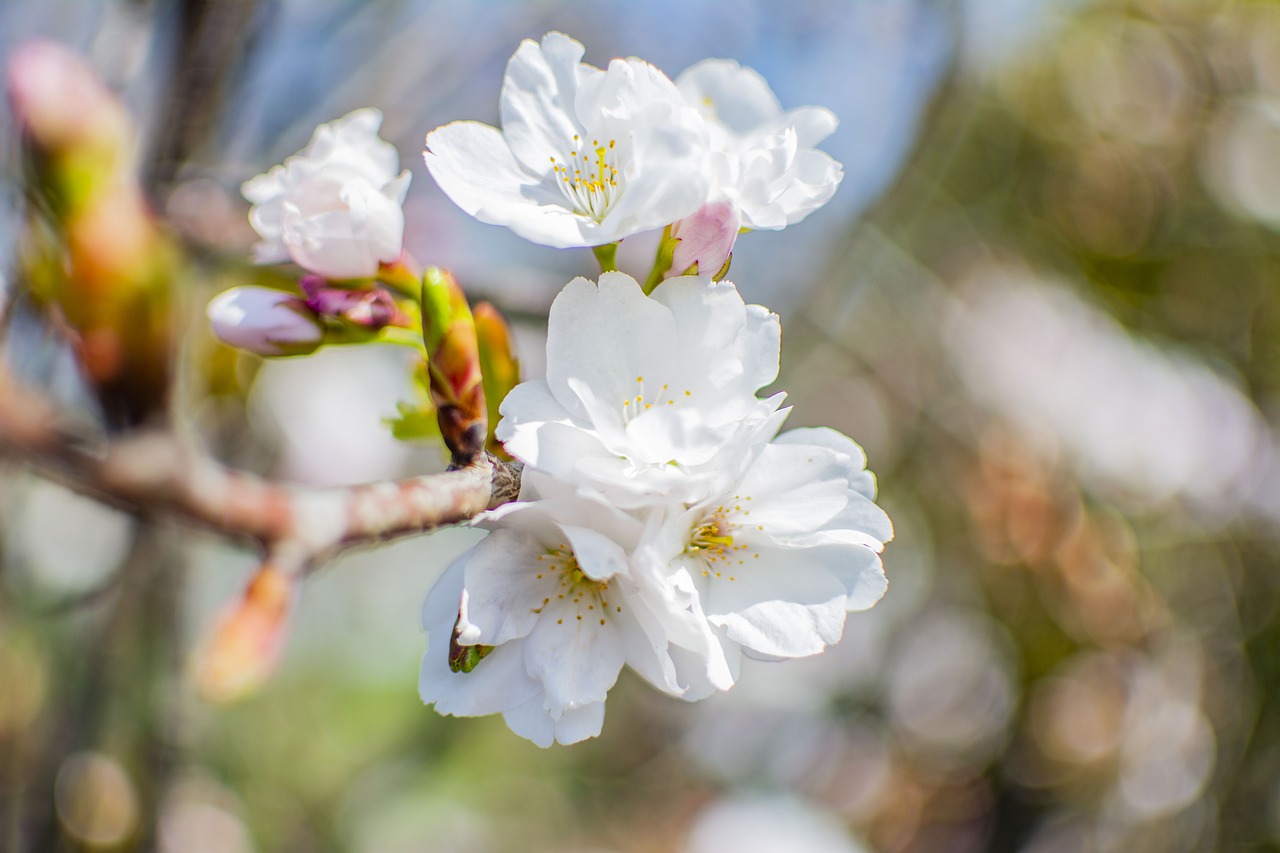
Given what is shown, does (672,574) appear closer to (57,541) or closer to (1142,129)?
(57,541)

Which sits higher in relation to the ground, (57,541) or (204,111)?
(204,111)

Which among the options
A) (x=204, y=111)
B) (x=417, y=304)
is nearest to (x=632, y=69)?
(x=417, y=304)

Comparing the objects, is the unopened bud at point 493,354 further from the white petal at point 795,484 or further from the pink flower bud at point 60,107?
the pink flower bud at point 60,107

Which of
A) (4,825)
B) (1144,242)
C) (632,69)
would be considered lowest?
(4,825)

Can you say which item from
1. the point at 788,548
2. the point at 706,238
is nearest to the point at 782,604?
the point at 788,548

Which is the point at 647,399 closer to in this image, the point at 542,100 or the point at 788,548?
the point at 788,548

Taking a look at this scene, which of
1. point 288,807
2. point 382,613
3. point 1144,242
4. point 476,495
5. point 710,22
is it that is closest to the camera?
point 476,495
